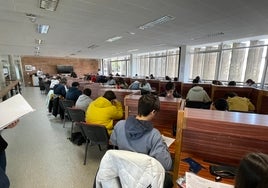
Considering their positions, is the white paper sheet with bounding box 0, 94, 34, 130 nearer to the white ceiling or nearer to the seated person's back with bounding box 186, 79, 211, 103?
the white ceiling

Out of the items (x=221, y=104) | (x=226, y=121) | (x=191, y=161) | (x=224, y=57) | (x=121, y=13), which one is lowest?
(x=191, y=161)

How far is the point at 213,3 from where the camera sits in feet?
9.57

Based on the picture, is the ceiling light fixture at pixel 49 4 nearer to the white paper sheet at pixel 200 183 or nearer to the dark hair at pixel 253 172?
the white paper sheet at pixel 200 183

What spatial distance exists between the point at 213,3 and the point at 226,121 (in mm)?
2659

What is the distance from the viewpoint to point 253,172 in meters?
0.56

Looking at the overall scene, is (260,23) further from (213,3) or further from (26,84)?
(26,84)

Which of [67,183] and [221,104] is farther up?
[221,104]

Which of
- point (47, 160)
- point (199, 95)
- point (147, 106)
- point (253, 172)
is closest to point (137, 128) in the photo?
point (147, 106)

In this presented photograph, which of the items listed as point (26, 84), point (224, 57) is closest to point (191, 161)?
point (224, 57)

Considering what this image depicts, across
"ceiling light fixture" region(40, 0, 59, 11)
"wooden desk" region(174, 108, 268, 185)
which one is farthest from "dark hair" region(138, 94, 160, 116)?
"ceiling light fixture" region(40, 0, 59, 11)

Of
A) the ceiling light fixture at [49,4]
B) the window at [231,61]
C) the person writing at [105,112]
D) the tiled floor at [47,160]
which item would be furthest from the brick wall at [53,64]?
the person writing at [105,112]

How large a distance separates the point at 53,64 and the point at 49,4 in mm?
14079

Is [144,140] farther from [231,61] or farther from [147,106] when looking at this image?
[231,61]

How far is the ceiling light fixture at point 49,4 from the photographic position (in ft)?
9.38
